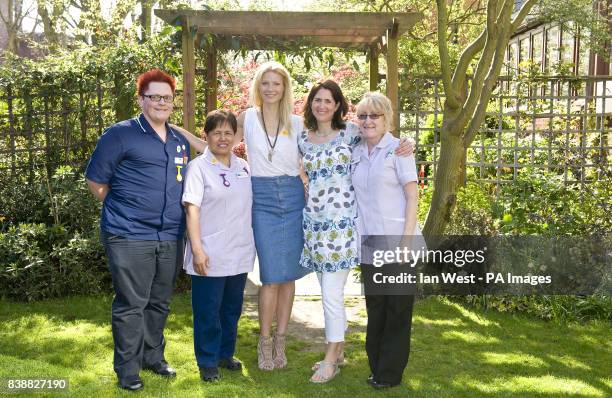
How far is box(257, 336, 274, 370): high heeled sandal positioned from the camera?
406 cm

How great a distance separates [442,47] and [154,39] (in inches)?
113

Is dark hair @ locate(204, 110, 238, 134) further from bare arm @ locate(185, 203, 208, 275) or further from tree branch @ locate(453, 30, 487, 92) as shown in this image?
tree branch @ locate(453, 30, 487, 92)

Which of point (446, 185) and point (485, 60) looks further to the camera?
point (446, 185)

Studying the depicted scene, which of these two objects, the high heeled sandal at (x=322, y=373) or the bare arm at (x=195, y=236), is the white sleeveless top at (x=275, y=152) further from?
the high heeled sandal at (x=322, y=373)

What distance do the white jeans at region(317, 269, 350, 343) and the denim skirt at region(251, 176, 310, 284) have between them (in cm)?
25

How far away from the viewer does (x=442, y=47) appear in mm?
5840

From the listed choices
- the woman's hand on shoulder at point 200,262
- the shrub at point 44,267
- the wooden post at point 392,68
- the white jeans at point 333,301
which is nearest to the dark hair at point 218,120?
the woman's hand on shoulder at point 200,262

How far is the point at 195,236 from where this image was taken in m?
3.62

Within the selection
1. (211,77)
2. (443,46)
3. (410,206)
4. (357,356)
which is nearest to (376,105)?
(410,206)

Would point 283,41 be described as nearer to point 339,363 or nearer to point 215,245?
point 215,245

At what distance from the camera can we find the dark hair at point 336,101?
377cm

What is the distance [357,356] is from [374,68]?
11.2ft

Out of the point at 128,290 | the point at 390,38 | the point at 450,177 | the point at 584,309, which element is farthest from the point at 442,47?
the point at 128,290

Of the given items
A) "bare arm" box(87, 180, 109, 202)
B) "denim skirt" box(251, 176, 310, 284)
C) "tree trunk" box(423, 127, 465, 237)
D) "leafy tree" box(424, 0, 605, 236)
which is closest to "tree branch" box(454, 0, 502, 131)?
"leafy tree" box(424, 0, 605, 236)
